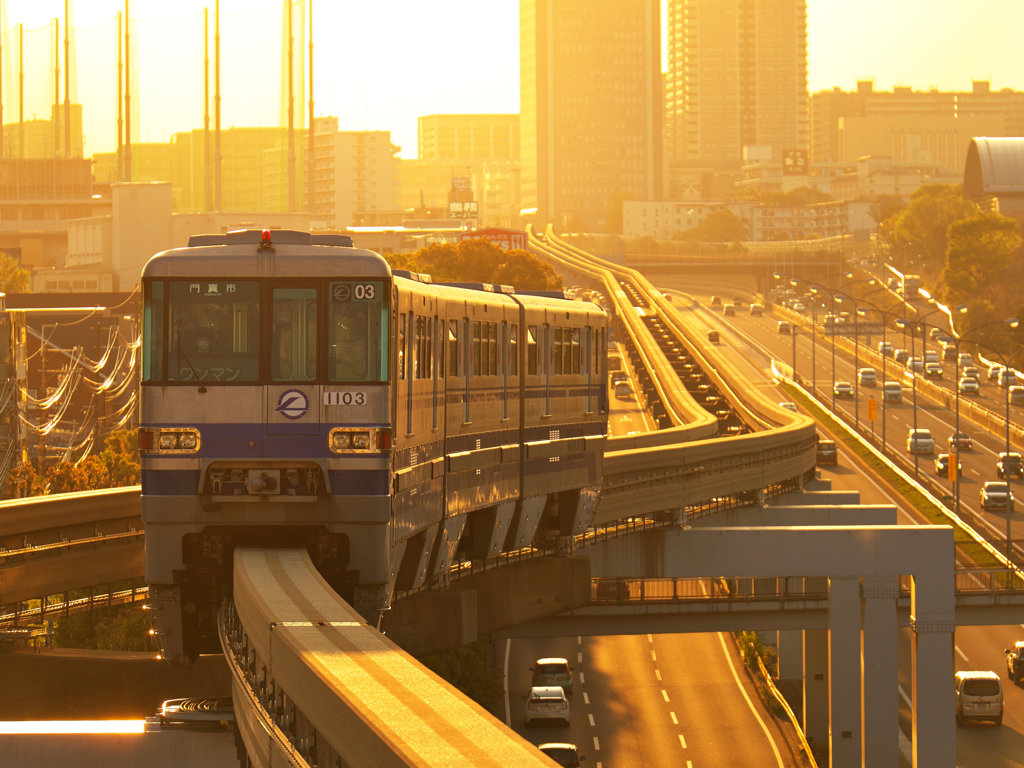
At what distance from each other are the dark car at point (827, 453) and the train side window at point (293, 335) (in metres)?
70.1

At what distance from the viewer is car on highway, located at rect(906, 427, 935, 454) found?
86.5 meters

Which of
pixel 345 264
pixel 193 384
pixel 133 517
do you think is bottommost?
pixel 133 517

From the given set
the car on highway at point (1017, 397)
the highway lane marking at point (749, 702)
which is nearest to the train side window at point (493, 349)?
the highway lane marking at point (749, 702)

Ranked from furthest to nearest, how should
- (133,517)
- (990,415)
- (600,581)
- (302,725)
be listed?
(990,415) → (600,581) → (133,517) → (302,725)

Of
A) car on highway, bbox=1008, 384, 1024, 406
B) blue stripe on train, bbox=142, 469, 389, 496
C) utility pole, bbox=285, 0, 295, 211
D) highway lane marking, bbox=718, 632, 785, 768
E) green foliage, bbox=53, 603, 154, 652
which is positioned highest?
utility pole, bbox=285, 0, 295, 211

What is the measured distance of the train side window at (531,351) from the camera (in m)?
24.1

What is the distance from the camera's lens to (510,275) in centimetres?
10444

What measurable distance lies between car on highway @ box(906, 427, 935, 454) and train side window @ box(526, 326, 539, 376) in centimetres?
6487

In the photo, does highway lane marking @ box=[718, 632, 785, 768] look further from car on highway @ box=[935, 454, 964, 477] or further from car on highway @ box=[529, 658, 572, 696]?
car on highway @ box=[935, 454, 964, 477]

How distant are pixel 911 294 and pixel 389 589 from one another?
176838 mm

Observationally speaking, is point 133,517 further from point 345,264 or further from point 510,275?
point 510,275

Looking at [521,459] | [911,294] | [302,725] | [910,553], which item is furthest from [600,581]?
[911,294]

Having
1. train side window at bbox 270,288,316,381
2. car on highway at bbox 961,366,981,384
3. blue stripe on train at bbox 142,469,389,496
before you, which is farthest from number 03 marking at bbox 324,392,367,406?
car on highway at bbox 961,366,981,384

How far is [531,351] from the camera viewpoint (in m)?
24.3
